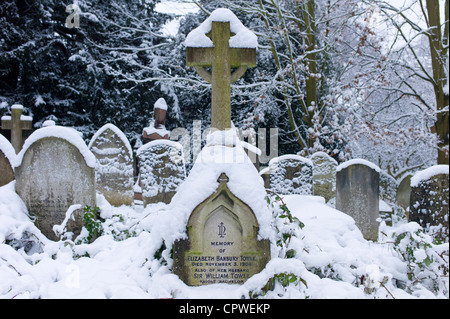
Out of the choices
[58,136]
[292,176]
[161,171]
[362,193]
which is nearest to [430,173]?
[362,193]

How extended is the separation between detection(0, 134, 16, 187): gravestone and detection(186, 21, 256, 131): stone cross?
3355 millimetres

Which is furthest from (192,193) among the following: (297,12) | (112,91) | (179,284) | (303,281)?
(112,91)

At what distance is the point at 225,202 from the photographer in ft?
9.75

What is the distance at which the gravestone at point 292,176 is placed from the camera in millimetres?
6922

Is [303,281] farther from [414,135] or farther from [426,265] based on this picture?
[414,135]

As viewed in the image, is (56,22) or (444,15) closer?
(444,15)

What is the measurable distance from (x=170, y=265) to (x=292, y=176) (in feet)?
14.4

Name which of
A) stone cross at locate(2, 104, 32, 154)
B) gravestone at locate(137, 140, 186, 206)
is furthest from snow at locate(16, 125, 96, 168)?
stone cross at locate(2, 104, 32, 154)

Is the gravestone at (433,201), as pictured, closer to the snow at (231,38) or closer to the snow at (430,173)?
→ the snow at (430,173)

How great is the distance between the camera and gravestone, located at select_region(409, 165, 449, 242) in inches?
190

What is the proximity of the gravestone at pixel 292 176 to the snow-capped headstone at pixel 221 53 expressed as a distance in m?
3.64

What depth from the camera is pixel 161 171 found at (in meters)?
6.70

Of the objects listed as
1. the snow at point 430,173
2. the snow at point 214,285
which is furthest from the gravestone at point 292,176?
the snow at point 214,285

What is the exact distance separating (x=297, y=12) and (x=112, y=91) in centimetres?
758
